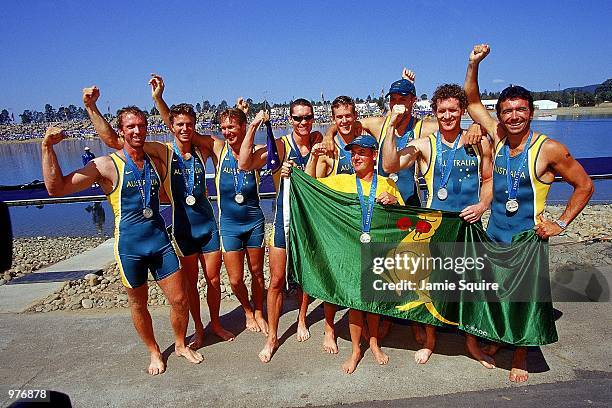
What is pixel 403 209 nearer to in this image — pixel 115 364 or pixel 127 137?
pixel 127 137

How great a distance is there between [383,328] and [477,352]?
3.10 feet

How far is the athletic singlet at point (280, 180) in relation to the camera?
14.6 ft

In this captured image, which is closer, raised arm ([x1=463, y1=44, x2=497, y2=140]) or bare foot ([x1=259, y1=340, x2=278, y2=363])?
raised arm ([x1=463, y1=44, x2=497, y2=140])

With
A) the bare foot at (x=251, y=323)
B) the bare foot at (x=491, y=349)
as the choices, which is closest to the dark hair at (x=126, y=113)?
the bare foot at (x=251, y=323)

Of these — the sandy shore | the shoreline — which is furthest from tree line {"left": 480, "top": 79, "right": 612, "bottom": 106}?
the sandy shore

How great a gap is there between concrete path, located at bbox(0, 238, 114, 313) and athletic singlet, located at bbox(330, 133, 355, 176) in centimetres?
429

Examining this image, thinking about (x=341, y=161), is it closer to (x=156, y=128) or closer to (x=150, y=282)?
(x=150, y=282)

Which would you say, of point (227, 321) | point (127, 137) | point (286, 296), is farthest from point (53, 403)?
point (286, 296)

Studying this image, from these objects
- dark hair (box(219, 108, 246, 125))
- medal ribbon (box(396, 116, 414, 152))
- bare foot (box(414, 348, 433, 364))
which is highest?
dark hair (box(219, 108, 246, 125))

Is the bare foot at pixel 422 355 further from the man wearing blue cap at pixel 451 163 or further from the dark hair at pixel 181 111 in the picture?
the dark hair at pixel 181 111

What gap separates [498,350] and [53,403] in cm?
385

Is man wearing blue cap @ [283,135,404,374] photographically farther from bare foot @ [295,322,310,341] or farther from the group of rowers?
bare foot @ [295,322,310,341]

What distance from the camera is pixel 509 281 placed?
3.80m

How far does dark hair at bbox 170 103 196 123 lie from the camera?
4.31 meters
